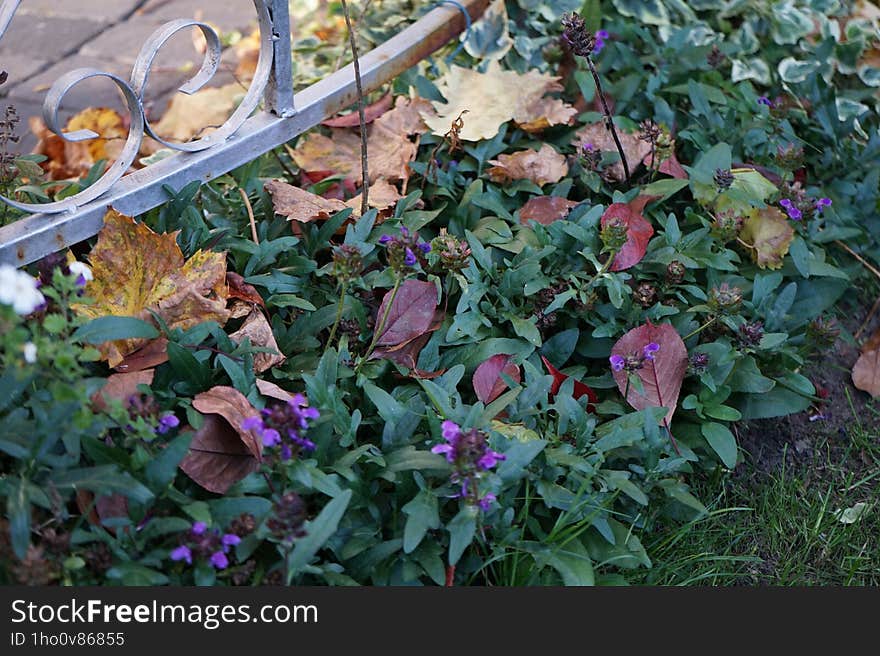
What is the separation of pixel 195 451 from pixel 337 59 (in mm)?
1691

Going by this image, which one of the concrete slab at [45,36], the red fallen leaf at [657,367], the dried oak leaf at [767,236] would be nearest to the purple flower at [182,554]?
the red fallen leaf at [657,367]

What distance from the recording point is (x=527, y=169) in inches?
93.7

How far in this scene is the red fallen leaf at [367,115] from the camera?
2510 millimetres

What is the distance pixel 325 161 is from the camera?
8.02 ft

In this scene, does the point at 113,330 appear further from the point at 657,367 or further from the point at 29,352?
the point at 657,367

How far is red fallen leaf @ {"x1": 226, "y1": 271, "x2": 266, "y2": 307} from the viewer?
1946mm

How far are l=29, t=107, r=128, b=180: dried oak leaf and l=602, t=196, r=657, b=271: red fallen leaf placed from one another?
60.9 inches

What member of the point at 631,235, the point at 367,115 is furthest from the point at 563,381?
the point at 367,115

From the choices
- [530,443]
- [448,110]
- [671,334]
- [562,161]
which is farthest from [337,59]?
[530,443]

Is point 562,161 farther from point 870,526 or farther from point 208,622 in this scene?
point 208,622

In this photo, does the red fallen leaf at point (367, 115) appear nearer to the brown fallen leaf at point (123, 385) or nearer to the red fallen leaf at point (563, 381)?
the red fallen leaf at point (563, 381)

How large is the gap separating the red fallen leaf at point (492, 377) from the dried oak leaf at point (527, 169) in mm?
603

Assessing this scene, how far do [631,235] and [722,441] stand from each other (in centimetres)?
52

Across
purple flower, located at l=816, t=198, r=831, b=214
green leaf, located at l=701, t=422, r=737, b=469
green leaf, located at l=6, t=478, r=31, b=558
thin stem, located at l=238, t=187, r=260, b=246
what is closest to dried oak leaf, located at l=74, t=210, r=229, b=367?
thin stem, located at l=238, t=187, r=260, b=246
